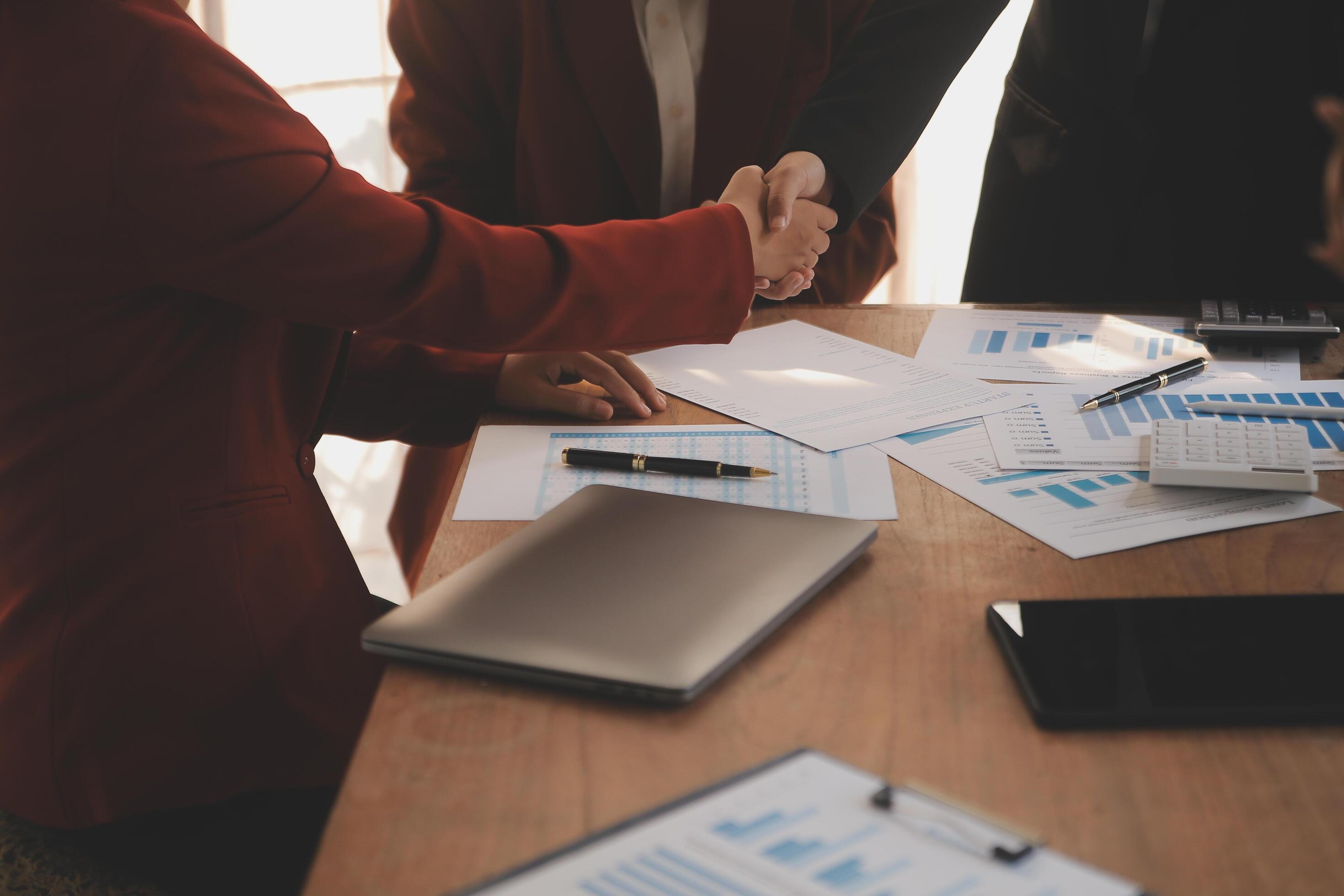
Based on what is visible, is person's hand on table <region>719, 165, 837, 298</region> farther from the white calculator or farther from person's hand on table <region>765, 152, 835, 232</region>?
the white calculator

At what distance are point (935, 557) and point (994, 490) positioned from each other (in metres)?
0.12

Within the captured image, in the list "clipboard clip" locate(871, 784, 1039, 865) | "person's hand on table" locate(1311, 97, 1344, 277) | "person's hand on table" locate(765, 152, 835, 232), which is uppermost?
"person's hand on table" locate(1311, 97, 1344, 277)

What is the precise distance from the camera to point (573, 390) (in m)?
0.97

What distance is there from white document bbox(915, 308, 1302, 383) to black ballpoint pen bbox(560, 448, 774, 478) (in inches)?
13.0

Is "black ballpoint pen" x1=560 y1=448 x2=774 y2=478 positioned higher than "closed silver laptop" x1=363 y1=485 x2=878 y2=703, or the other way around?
"closed silver laptop" x1=363 y1=485 x2=878 y2=703

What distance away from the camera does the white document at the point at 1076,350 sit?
97 cm

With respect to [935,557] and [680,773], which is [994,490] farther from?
[680,773]

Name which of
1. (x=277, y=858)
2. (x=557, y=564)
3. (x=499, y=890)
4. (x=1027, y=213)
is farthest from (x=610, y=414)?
(x=1027, y=213)

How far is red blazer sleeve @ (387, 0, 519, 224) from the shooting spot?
1.29 meters

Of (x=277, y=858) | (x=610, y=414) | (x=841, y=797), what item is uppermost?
(x=841, y=797)

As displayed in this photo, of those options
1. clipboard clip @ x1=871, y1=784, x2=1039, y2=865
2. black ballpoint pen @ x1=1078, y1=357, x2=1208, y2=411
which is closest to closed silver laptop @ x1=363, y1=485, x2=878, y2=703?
clipboard clip @ x1=871, y1=784, x2=1039, y2=865

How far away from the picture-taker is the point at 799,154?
3.60ft

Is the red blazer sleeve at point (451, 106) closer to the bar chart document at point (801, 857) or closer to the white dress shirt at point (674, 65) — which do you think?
the white dress shirt at point (674, 65)

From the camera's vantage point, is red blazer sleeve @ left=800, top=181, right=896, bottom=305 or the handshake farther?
red blazer sleeve @ left=800, top=181, right=896, bottom=305
